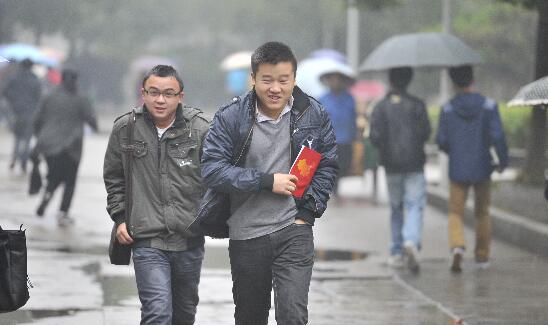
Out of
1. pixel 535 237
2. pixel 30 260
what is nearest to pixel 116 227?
pixel 30 260

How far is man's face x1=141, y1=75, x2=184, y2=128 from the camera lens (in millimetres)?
6660

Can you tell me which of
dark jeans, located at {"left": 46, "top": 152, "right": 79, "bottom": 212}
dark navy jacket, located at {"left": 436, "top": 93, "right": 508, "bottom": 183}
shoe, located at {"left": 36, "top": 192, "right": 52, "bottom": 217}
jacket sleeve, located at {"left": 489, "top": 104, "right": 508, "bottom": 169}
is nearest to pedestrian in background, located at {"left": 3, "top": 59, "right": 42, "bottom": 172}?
shoe, located at {"left": 36, "top": 192, "right": 52, "bottom": 217}

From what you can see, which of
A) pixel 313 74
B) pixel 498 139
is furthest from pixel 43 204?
pixel 313 74

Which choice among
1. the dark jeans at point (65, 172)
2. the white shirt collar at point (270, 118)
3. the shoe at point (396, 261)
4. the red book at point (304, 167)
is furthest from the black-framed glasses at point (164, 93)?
the dark jeans at point (65, 172)

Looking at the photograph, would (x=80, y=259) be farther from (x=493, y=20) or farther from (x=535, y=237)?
(x=493, y=20)

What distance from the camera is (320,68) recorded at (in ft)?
72.5

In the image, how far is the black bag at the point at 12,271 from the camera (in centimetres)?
596

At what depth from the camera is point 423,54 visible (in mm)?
13078

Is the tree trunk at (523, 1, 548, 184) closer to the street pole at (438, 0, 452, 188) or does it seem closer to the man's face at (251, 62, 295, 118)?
the street pole at (438, 0, 452, 188)

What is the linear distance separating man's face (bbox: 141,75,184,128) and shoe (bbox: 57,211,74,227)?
8.38m

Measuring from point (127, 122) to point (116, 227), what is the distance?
0.51m

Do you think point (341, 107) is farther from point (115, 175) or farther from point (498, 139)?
point (115, 175)

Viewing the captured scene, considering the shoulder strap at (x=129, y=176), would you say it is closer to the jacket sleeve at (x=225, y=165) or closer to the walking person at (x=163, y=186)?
the walking person at (x=163, y=186)

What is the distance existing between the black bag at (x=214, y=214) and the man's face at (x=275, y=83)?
18.6 inches
